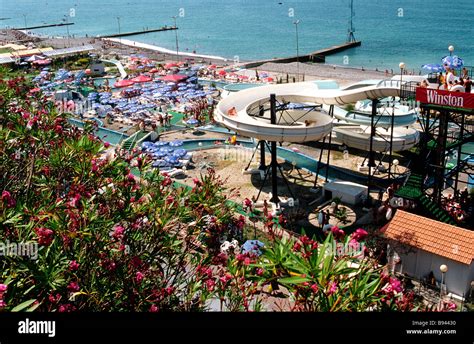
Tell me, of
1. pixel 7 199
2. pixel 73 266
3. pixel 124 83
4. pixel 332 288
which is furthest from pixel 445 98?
pixel 124 83

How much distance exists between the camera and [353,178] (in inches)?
1293

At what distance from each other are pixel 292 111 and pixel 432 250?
16.7m

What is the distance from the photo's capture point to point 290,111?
34.2 meters

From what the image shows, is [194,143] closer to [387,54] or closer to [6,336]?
[6,336]

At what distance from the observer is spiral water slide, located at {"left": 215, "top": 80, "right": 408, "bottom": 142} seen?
83.9ft

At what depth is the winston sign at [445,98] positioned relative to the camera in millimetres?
21372

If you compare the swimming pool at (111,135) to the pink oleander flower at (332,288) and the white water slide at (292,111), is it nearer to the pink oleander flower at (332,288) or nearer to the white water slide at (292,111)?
the white water slide at (292,111)

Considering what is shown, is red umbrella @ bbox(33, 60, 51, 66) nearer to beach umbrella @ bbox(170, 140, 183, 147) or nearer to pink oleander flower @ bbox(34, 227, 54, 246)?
beach umbrella @ bbox(170, 140, 183, 147)

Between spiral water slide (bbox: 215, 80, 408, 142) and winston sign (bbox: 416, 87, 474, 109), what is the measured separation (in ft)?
11.1

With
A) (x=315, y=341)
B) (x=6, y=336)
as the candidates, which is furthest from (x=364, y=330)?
(x=6, y=336)

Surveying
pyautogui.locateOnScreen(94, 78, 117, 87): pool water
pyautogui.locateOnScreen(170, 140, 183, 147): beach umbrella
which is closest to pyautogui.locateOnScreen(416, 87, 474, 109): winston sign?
pyautogui.locateOnScreen(170, 140, 183, 147): beach umbrella

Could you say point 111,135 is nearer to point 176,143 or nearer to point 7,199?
point 176,143

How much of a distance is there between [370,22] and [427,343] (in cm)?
15382

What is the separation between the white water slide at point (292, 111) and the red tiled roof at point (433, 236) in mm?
6862
